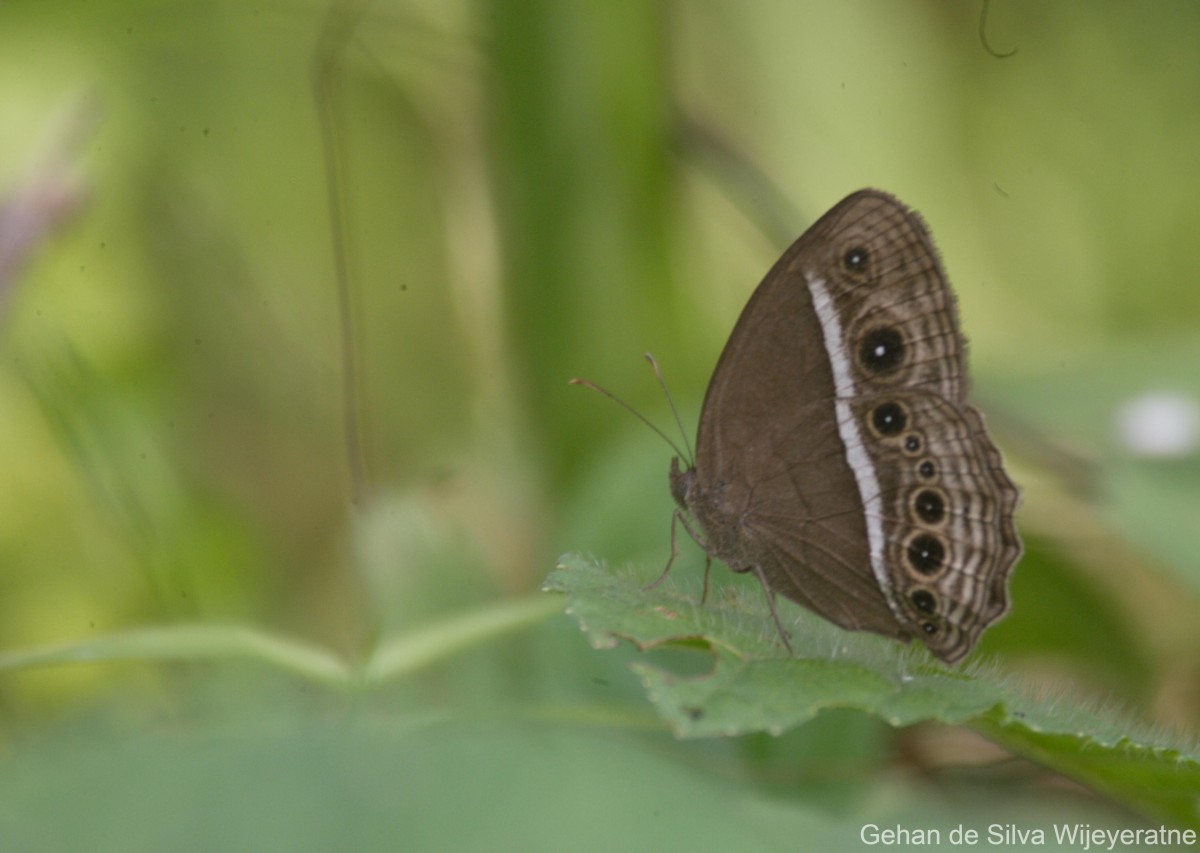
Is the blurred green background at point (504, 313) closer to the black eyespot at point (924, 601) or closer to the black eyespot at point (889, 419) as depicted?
the black eyespot at point (924, 601)

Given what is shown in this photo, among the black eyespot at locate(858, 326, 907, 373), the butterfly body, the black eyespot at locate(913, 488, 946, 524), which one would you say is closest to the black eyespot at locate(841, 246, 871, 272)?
the butterfly body

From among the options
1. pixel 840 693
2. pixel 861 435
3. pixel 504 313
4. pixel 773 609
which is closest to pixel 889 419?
pixel 861 435

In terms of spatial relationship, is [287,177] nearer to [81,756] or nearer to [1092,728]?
[81,756]

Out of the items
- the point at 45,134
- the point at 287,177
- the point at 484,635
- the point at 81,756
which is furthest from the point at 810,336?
the point at 45,134

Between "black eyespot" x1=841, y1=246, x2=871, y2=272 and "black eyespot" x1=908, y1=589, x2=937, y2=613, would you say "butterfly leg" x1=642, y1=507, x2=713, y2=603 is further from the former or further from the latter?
"black eyespot" x1=841, y1=246, x2=871, y2=272

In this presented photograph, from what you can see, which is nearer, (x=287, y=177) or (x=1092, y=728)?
(x=1092, y=728)

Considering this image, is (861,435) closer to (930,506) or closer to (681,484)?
(930,506)
